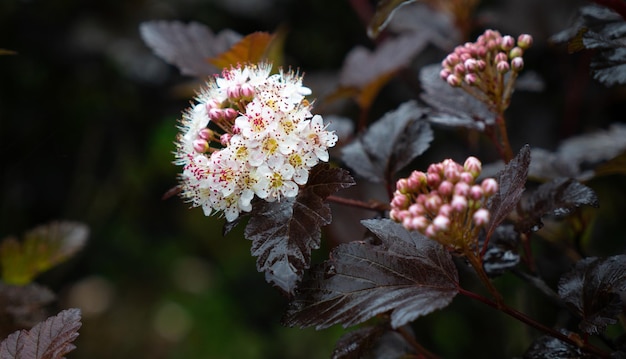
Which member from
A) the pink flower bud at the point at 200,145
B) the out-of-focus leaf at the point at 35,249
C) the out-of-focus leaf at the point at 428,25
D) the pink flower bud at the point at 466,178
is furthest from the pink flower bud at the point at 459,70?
the out-of-focus leaf at the point at 35,249

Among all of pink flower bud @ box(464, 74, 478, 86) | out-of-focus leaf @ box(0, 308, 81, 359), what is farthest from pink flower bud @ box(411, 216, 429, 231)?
out-of-focus leaf @ box(0, 308, 81, 359)

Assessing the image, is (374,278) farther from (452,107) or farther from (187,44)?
(187,44)

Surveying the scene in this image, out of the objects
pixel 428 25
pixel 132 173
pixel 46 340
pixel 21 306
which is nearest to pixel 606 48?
pixel 428 25

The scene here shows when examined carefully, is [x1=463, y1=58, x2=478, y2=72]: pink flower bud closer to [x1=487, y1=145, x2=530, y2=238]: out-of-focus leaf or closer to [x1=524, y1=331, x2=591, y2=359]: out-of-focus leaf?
[x1=487, y1=145, x2=530, y2=238]: out-of-focus leaf

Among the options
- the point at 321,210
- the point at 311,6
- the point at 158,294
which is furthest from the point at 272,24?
the point at 321,210

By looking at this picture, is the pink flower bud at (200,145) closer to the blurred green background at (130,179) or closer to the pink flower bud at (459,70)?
the pink flower bud at (459,70)

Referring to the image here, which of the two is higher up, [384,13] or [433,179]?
[384,13]
